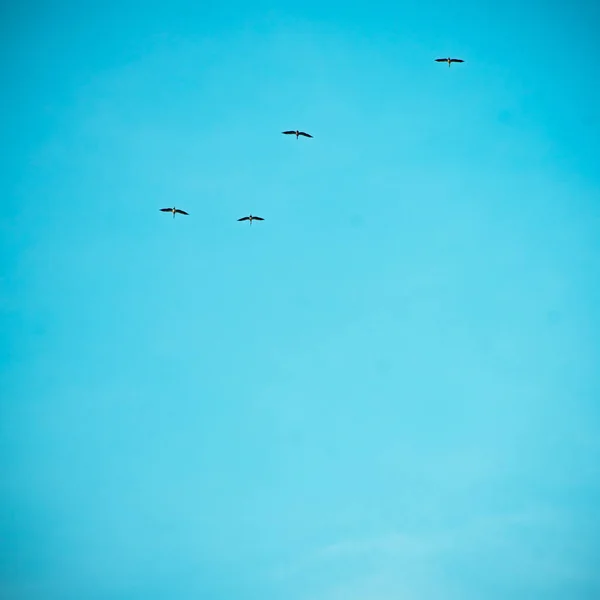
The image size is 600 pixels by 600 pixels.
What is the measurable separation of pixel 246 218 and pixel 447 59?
57.2 m

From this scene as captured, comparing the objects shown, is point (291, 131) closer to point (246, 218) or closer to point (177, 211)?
point (246, 218)

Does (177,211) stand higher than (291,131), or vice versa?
(291,131)

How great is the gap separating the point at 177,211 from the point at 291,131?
30726mm

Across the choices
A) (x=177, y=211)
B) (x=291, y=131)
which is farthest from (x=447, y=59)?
(x=177, y=211)

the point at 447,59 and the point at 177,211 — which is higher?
the point at 447,59

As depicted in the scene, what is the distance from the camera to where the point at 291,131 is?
93.2 metres

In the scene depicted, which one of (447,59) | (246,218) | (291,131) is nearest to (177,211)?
(246,218)

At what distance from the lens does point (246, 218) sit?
91000 millimetres

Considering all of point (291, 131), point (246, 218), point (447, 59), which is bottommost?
point (246, 218)

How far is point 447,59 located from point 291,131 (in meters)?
38.4

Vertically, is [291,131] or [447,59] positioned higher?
[447,59]

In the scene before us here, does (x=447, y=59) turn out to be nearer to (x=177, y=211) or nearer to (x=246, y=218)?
(x=246, y=218)

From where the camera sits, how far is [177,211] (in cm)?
9412

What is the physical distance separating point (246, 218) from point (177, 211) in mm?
16154
